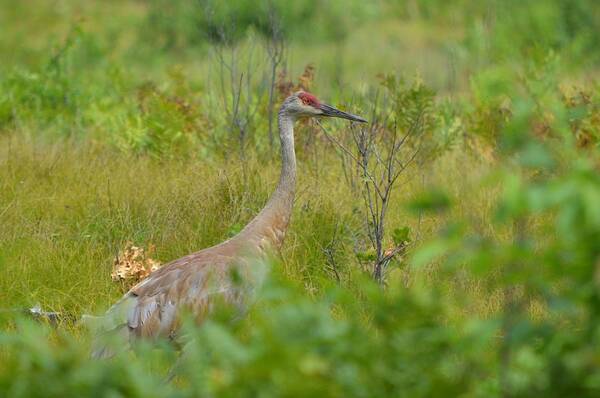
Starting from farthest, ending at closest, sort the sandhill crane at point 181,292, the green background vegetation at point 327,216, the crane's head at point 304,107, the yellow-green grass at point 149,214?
1. the crane's head at point 304,107
2. the yellow-green grass at point 149,214
3. the sandhill crane at point 181,292
4. the green background vegetation at point 327,216

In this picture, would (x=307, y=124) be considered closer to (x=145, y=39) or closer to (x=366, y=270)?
(x=366, y=270)

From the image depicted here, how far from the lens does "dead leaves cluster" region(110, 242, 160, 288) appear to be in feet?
18.2

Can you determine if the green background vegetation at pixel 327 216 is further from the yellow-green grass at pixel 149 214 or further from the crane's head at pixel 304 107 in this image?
the crane's head at pixel 304 107

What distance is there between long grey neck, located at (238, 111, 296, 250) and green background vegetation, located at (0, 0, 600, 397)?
0.28 metres

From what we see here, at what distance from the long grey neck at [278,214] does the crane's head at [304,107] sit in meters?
0.17

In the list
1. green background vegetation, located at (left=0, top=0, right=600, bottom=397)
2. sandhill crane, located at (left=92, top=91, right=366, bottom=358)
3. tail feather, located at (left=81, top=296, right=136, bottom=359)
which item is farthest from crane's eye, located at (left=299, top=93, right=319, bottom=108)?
tail feather, located at (left=81, top=296, right=136, bottom=359)

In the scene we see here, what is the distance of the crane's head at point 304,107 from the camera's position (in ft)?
20.0

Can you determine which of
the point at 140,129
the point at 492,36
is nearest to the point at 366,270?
the point at 140,129

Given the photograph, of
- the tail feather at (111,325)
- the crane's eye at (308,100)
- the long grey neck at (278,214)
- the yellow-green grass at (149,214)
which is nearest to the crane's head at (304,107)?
the crane's eye at (308,100)

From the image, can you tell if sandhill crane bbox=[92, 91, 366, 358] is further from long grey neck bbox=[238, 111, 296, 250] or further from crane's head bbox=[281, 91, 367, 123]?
crane's head bbox=[281, 91, 367, 123]

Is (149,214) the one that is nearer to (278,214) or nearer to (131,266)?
(131,266)

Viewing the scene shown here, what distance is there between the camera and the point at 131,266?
5555 mm

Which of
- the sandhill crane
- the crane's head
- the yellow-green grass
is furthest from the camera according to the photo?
the crane's head

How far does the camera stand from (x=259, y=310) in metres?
5.00
